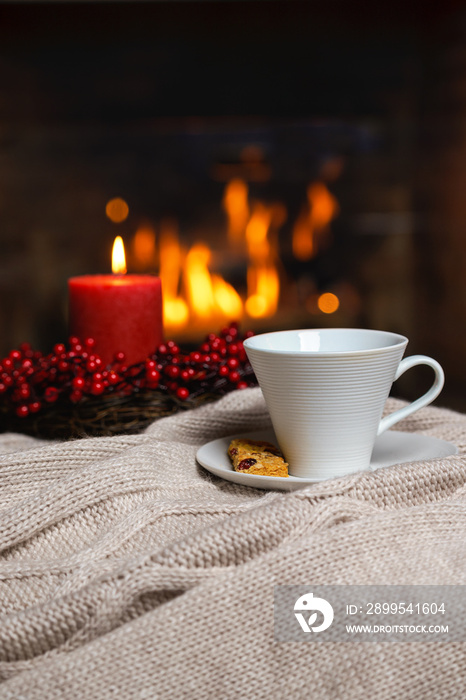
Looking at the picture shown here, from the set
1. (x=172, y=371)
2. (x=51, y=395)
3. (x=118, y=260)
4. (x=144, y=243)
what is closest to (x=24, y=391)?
(x=51, y=395)

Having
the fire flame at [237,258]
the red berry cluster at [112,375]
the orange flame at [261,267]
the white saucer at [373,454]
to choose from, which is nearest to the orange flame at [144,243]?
the fire flame at [237,258]

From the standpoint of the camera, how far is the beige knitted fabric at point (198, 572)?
359mm

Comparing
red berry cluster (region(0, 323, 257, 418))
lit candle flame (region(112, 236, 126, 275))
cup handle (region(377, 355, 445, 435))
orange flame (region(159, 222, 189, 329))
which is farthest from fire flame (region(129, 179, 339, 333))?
cup handle (region(377, 355, 445, 435))

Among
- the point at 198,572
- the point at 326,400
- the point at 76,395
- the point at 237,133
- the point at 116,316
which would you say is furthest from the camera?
the point at 237,133


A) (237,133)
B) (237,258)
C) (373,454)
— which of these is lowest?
(373,454)

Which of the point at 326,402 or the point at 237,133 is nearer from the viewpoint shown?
the point at 326,402

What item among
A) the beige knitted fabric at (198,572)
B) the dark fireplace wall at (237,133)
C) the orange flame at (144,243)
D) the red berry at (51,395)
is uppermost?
the dark fireplace wall at (237,133)

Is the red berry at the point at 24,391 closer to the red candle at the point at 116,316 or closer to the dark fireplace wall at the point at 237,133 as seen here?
A: the red candle at the point at 116,316

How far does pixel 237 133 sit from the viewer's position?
1730mm

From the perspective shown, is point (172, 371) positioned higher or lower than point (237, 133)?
lower

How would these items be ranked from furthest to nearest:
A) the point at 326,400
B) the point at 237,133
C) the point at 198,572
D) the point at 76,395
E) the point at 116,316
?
the point at 237,133 → the point at 116,316 → the point at 76,395 → the point at 326,400 → the point at 198,572

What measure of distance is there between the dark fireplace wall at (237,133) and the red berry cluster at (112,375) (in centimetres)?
110

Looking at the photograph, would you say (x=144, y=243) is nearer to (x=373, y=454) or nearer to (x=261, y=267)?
(x=261, y=267)

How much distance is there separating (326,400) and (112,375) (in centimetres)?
22
